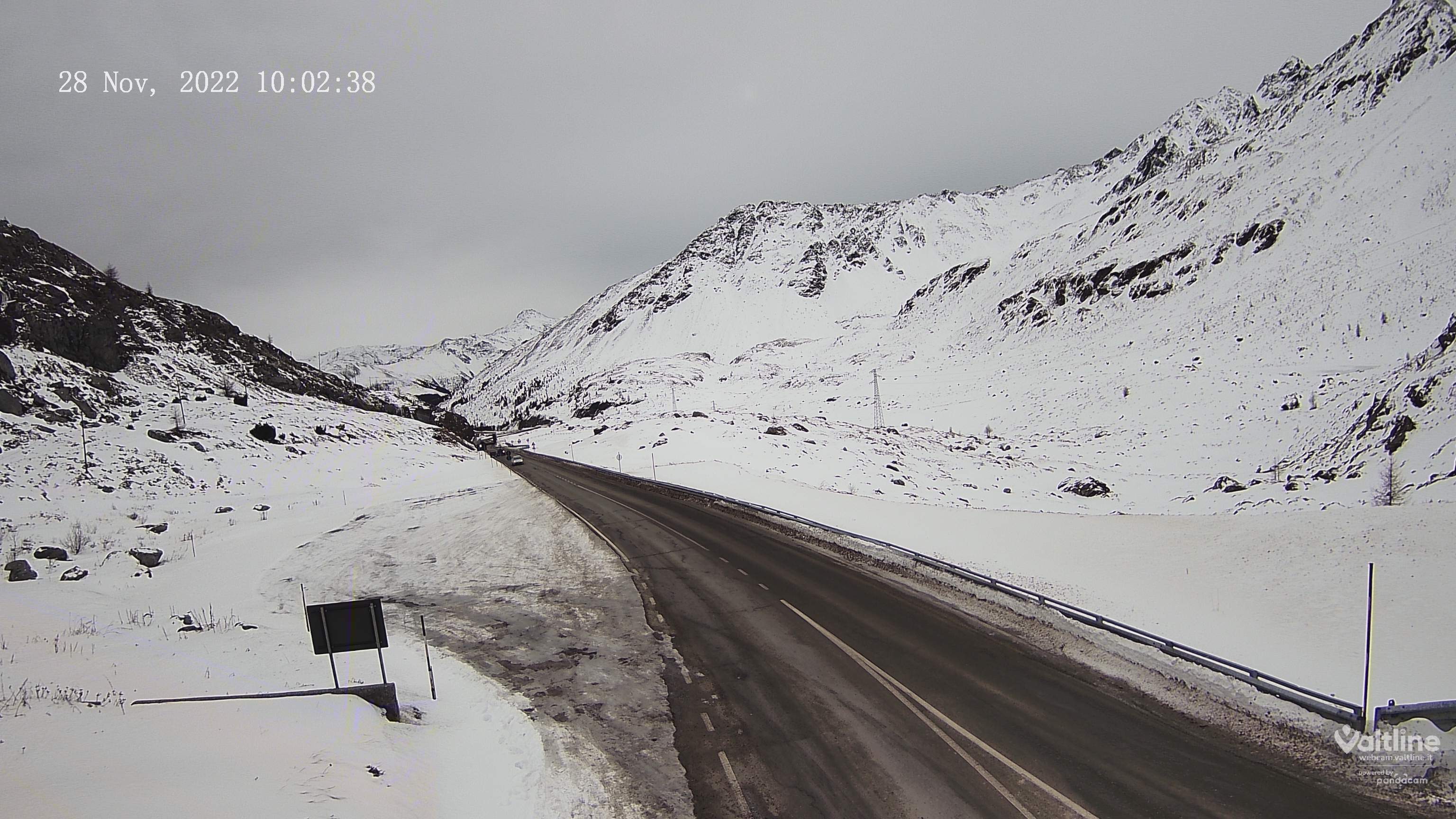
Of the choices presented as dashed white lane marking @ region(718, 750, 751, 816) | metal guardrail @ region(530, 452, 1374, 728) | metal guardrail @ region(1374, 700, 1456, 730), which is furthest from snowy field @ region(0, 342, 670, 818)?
metal guardrail @ region(1374, 700, 1456, 730)

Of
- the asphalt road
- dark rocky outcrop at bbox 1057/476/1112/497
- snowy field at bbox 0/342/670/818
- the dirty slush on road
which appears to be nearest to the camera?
snowy field at bbox 0/342/670/818

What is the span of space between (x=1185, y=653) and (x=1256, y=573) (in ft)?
14.4

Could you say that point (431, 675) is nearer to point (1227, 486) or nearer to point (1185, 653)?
point (1185, 653)

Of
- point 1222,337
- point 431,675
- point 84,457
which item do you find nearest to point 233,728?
point 431,675

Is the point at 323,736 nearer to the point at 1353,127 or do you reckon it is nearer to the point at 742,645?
the point at 742,645

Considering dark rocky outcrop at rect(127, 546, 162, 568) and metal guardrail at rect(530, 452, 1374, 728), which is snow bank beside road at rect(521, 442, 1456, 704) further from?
dark rocky outcrop at rect(127, 546, 162, 568)

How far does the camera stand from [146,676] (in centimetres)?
816

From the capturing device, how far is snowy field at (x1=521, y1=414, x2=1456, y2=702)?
28.6 ft

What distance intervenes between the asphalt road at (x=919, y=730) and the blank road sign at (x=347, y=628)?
398cm

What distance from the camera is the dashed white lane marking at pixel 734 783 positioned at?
650 centimetres

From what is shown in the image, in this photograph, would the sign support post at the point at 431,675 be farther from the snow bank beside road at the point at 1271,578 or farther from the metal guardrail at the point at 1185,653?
the snow bank beside road at the point at 1271,578

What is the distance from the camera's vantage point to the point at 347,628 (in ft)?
24.5

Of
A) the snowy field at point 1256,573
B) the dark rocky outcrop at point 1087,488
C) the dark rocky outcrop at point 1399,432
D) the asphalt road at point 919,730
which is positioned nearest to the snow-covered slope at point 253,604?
the asphalt road at point 919,730

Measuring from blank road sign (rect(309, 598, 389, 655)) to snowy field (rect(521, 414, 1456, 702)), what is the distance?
471 inches
